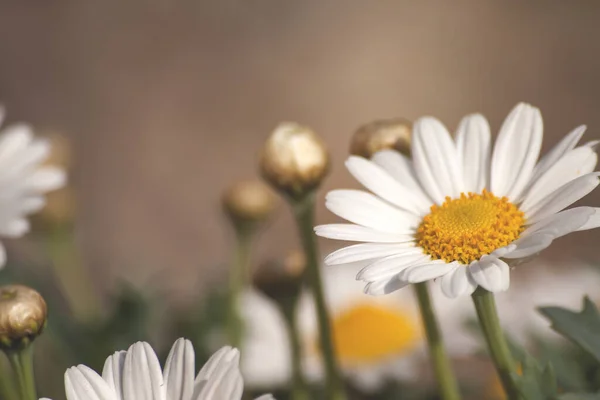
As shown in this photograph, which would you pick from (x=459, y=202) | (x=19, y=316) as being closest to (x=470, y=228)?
(x=459, y=202)

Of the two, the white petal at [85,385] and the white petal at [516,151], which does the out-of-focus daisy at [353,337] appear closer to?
the white petal at [516,151]

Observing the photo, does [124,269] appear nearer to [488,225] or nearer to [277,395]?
[277,395]

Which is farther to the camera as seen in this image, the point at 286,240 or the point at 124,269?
the point at 286,240

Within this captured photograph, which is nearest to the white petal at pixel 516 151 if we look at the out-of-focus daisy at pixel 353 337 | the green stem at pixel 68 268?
the out-of-focus daisy at pixel 353 337

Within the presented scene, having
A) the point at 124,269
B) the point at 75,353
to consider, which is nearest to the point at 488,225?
the point at 75,353

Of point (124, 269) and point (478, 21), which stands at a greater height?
point (478, 21)

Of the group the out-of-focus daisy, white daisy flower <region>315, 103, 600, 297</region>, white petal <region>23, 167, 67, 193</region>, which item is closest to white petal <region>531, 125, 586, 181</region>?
white daisy flower <region>315, 103, 600, 297</region>

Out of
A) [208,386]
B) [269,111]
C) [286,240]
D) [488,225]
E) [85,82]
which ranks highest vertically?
[85,82]
